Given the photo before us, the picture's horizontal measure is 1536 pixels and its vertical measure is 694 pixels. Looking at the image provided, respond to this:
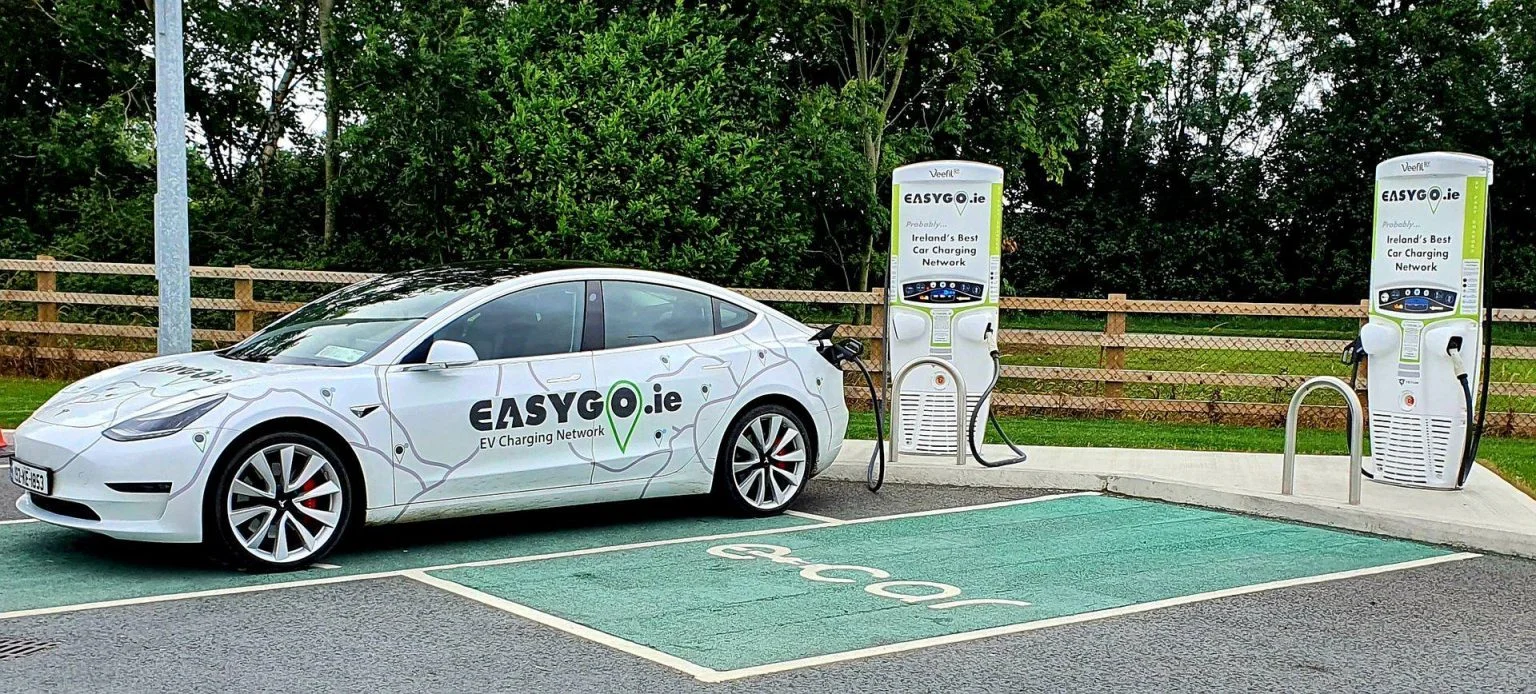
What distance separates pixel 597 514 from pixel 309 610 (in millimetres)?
2928

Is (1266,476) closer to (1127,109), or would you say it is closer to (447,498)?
(447,498)

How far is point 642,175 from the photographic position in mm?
17172

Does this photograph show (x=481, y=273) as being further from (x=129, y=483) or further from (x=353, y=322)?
(x=129, y=483)

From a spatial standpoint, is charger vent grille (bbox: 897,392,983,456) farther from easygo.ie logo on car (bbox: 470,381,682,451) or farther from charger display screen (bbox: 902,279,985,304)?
easygo.ie logo on car (bbox: 470,381,682,451)

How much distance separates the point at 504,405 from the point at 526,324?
0.53 metres

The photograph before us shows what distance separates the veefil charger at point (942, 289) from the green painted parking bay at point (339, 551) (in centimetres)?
239

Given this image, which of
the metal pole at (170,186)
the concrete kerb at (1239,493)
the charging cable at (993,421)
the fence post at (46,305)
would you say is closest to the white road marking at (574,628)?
the concrete kerb at (1239,493)

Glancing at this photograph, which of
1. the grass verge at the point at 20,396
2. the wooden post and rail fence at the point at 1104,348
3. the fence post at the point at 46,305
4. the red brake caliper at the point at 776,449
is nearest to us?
the red brake caliper at the point at 776,449

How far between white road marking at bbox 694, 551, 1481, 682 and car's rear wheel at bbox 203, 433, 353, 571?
8.83ft

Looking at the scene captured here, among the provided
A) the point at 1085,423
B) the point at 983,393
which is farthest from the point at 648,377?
the point at 1085,423

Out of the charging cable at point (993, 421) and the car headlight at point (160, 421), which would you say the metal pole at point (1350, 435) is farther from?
the car headlight at point (160, 421)

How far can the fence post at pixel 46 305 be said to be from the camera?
52.2 feet

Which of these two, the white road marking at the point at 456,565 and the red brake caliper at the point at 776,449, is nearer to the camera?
the white road marking at the point at 456,565

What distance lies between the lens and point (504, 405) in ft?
25.4
